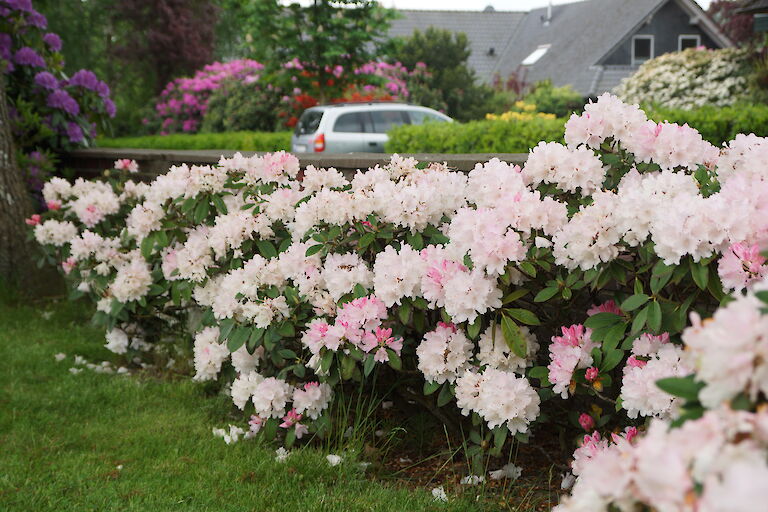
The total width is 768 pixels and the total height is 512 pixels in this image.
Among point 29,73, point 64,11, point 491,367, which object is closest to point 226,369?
point 491,367

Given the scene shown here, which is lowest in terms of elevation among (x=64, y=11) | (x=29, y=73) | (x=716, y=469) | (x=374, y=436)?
(x=374, y=436)

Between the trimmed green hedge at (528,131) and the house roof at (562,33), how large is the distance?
65.5 ft

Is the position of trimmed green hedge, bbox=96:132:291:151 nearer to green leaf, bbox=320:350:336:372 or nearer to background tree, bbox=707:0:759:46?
green leaf, bbox=320:350:336:372

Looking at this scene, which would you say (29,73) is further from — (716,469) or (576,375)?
(716,469)

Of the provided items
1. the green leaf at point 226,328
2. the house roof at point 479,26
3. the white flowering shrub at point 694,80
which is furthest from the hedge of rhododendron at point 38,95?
the house roof at point 479,26

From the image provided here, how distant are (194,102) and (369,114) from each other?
368 inches

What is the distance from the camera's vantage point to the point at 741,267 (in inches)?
89.0

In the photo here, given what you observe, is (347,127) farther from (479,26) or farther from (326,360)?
(479,26)

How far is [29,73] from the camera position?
756 centimetres

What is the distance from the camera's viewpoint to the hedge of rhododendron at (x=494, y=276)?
2514mm

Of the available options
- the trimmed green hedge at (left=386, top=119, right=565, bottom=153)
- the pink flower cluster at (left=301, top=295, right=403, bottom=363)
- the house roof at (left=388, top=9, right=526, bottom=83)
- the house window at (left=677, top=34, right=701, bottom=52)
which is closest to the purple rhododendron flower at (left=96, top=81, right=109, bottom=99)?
the trimmed green hedge at (left=386, top=119, right=565, bottom=153)

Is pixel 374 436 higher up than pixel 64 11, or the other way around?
pixel 64 11

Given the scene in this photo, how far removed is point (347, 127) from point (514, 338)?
449 inches

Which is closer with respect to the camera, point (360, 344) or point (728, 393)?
point (728, 393)
